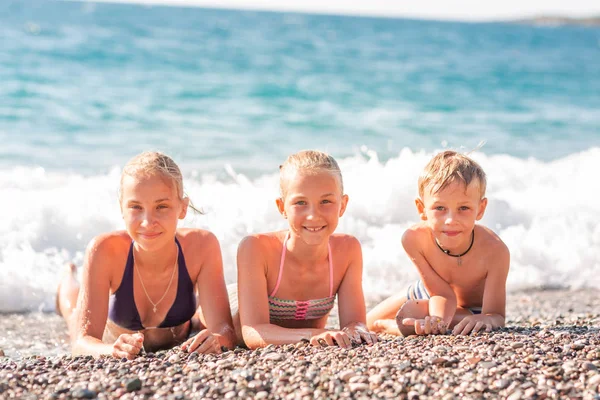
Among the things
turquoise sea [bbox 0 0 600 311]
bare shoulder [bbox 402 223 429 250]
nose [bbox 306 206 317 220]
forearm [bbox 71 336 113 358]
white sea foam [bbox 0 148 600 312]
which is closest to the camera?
forearm [bbox 71 336 113 358]

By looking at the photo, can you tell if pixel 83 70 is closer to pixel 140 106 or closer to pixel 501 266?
pixel 140 106

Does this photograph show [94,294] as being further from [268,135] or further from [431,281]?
[268,135]

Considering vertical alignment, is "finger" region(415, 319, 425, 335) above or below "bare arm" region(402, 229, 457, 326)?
below

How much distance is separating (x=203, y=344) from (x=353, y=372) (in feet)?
3.73

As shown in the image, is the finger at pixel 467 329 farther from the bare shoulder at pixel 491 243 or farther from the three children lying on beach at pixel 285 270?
the bare shoulder at pixel 491 243

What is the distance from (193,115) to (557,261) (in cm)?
929

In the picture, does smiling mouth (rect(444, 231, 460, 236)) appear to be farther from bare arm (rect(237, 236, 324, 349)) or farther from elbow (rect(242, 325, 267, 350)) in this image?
elbow (rect(242, 325, 267, 350))

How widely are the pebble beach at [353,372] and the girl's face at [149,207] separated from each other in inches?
30.6

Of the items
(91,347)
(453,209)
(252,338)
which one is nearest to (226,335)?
(252,338)

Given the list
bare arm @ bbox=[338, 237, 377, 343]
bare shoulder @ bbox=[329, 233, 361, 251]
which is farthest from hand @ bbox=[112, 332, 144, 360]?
bare shoulder @ bbox=[329, 233, 361, 251]

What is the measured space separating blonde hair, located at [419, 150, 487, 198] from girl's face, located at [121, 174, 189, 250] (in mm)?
1770

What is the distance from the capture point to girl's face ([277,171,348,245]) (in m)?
4.75

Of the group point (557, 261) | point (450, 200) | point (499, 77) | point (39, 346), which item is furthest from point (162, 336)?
point (499, 77)

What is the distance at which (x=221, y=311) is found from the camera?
503 centimetres
